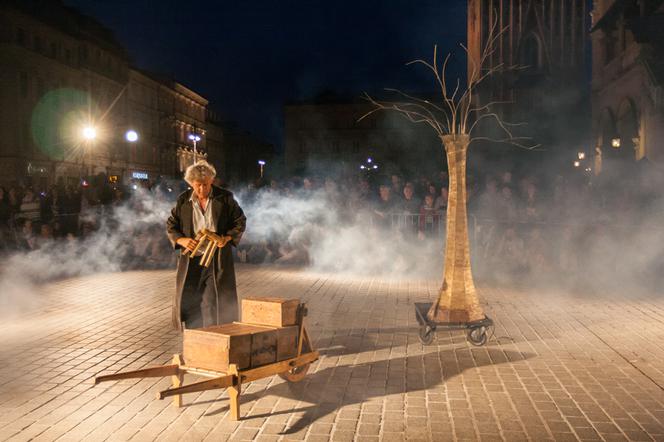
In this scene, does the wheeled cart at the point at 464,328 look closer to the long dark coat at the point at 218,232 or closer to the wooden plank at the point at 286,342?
the wooden plank at the point at 286,342

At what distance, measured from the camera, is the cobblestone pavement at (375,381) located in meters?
4.47

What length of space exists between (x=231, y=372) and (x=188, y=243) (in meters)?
1.43

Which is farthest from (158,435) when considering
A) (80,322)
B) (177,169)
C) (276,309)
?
(177,169)

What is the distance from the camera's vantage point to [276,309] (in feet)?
16.9

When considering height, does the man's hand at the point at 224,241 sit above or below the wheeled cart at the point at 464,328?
above

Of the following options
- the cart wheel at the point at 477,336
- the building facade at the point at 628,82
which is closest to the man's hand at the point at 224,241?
the cart wheel at the point at 477,336

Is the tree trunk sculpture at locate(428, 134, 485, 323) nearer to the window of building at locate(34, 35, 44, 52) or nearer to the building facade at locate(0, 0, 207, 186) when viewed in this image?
the building facade at locate(0, 0, 207, 186)

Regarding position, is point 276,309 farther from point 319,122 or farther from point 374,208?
point 319,122

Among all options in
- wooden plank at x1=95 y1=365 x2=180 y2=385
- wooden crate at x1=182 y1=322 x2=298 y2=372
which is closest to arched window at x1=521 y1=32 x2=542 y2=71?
wooden crate at x1=182 y1=322 x2=298 y2=372

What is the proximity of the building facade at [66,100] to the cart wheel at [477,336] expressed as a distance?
25.2 metres

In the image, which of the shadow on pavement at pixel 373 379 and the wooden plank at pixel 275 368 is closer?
the wooden plank at pixel 275 368

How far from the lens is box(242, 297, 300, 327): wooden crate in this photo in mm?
5148

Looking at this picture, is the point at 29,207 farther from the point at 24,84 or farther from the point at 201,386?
the point at 24,84

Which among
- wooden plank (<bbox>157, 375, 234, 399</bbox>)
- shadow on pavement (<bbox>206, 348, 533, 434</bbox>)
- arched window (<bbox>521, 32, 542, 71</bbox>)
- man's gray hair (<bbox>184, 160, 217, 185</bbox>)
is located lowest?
shadow on pavement (<bbox>206, 348, 533, 434</bbox>)
